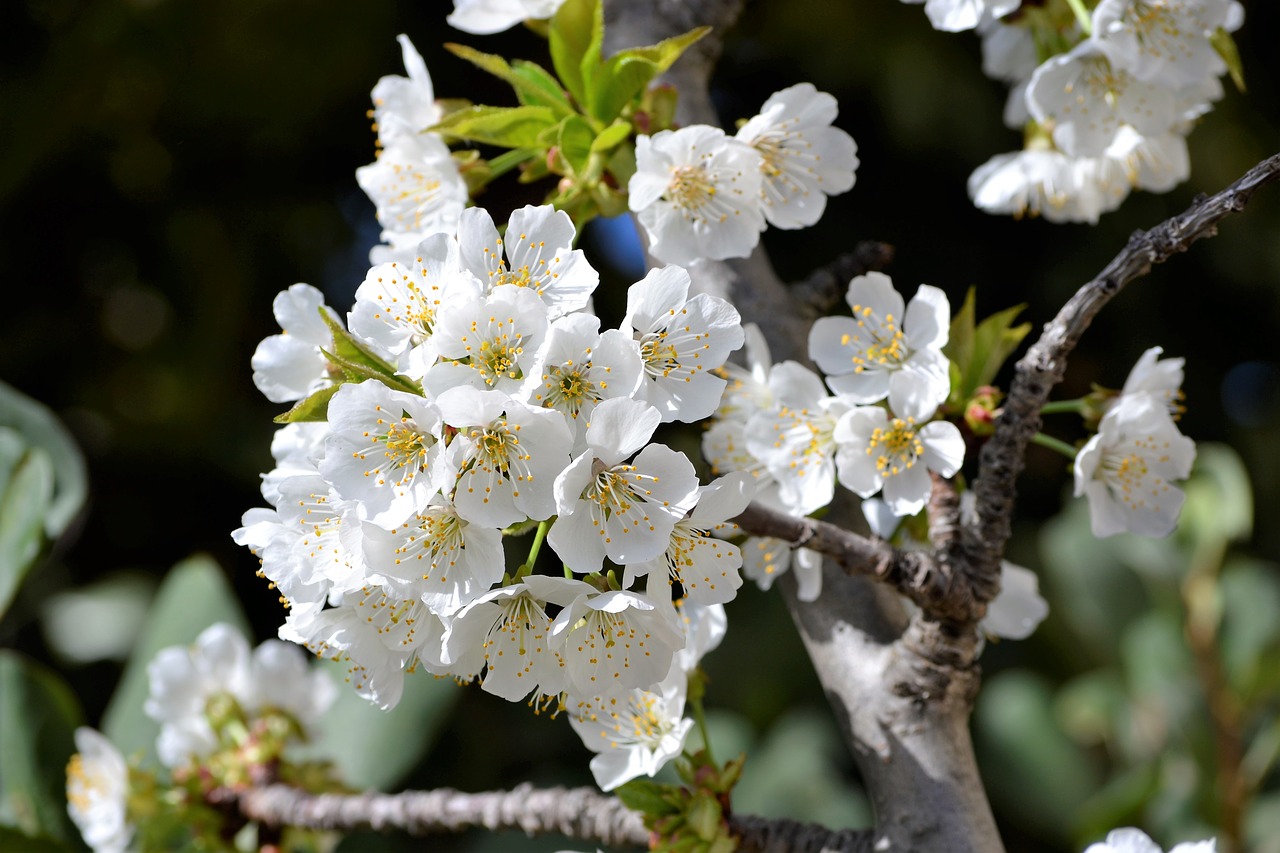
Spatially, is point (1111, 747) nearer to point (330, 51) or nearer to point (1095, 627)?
point (1095, 627)

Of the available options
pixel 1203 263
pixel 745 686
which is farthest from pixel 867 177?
pixel 745 686

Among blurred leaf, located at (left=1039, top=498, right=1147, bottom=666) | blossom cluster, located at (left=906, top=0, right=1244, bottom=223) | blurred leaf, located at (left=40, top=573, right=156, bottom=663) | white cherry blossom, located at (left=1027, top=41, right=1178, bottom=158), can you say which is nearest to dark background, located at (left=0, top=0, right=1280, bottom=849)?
blurred leaf, located at (left=40, top=573, right=156, bottom=663)

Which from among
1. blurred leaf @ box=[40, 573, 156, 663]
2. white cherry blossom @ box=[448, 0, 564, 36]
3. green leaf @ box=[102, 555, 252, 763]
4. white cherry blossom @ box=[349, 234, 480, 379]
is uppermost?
white cherry blossom @ box=[448, 0, 564, 36]

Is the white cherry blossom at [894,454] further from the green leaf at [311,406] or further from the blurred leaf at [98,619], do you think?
the blurred leaf at [98,619]

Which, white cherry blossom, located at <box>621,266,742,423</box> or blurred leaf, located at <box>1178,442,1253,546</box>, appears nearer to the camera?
white cherry blossom, located at <box>621,266,742,423</box>

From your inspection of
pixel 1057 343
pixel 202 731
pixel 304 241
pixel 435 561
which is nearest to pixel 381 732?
pixel 202 731

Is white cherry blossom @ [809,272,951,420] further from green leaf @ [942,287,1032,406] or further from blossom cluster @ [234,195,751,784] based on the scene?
blossom cluster @ [234,195,751,784]

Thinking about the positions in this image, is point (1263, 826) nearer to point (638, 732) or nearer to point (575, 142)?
point (638, 732)
